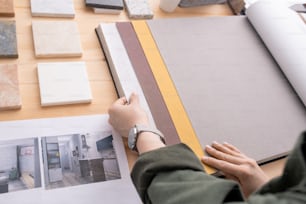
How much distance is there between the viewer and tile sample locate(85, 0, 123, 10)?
80 cm

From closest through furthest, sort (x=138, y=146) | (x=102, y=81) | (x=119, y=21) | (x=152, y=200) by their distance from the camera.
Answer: (x=152, y=200)
(x=138, y=146)
(x=102, y=81)
(x=119, y=21)


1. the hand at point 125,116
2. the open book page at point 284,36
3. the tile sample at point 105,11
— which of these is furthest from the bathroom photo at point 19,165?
the open book page at point 284,36

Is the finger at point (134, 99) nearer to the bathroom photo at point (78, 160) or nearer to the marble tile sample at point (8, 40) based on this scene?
the bathroom photo at point (78, 160)

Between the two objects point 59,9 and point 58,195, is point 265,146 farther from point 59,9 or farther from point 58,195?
point 59,9

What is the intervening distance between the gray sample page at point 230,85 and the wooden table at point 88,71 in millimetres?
75

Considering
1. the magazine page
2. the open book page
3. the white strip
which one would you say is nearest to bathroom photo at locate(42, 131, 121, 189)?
the magazine page

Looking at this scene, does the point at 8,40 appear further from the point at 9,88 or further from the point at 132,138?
the point at 132,138

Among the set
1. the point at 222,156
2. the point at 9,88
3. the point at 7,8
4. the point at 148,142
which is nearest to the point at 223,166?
the point at 222,156

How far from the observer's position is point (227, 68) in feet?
2.58

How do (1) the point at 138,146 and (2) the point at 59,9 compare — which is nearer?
(1) the point at 138,146

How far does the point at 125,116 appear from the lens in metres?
0.61

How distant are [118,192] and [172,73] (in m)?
0.29

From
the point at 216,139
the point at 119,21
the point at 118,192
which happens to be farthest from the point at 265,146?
the point at 119,21

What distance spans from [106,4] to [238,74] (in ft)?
1.15
